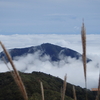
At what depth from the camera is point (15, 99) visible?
13112 centimetres

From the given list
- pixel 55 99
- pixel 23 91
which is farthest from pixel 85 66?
pixel 55 99

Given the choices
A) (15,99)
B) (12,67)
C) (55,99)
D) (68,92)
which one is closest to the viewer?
(12,67)

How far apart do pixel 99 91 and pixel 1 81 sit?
640 ft

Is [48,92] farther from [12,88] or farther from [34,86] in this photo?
[12,88]

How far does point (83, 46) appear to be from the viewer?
10.5 ft

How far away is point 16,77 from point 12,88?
153503 mm

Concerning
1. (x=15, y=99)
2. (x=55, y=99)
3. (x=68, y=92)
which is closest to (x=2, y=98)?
(x=15, y=99)

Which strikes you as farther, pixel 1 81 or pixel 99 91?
pixel 1 81

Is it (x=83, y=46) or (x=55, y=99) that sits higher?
(x=83, y=46)

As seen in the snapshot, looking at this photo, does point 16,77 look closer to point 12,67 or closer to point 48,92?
point 12,67

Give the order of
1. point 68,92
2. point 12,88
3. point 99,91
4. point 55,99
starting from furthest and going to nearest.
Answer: point 68,92
point 12,88
point 55,99
point 99,91

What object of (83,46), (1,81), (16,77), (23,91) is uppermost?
(83,46)
